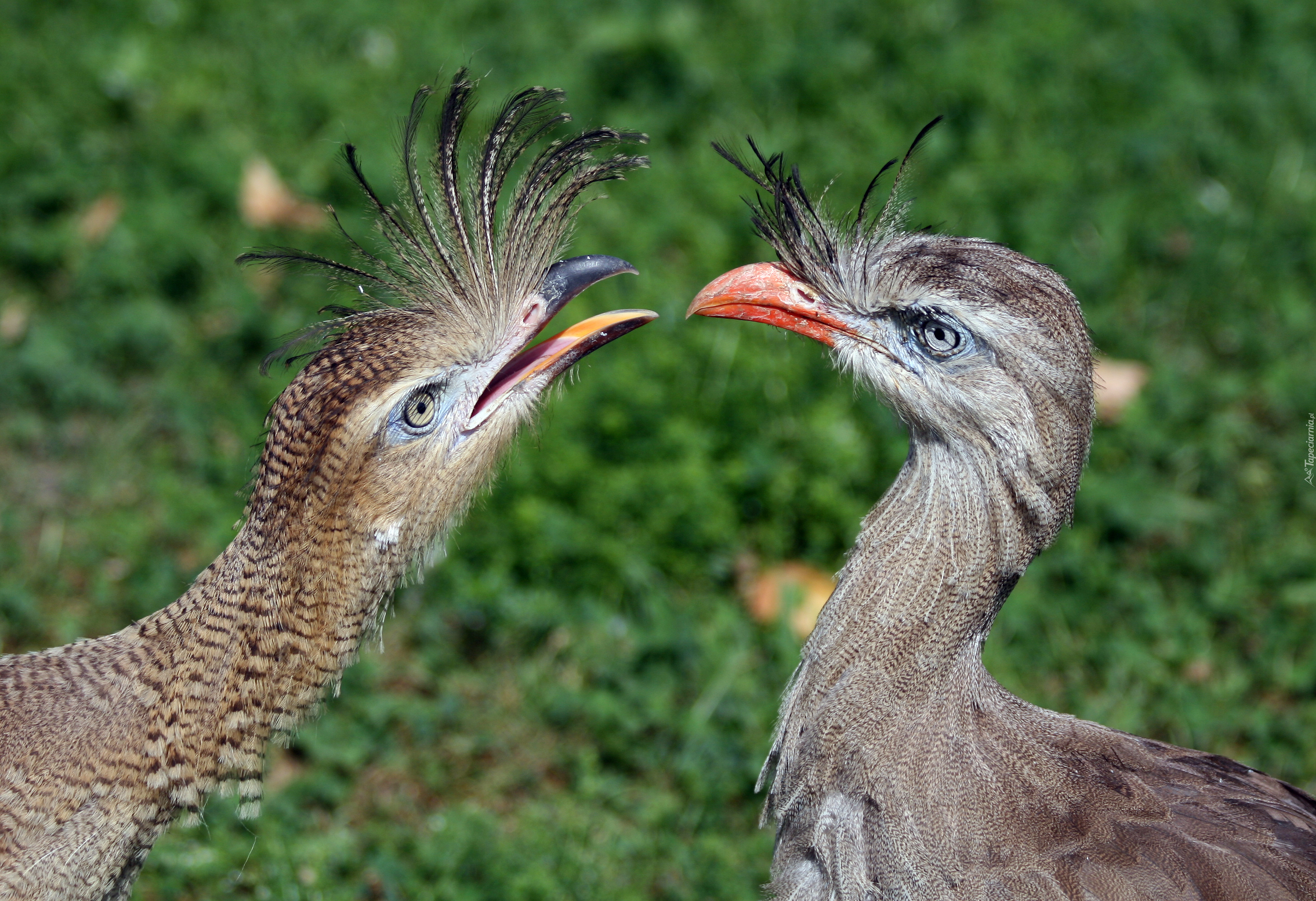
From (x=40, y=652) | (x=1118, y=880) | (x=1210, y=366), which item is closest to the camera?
(x=1118, y=880)

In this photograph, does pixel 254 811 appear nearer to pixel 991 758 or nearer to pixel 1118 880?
pixel 991 758

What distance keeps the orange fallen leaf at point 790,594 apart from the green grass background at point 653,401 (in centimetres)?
5

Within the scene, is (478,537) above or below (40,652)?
above

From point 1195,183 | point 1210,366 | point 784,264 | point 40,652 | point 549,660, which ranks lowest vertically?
point 40,652

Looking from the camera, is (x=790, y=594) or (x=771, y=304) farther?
(x=790, y=594)

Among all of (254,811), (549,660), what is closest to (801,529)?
(549,660)

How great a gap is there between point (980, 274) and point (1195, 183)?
2980 mm

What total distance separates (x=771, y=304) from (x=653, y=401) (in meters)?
1.45

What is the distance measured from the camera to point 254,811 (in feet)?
6.77

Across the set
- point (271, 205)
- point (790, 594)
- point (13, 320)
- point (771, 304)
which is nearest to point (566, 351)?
point (771, 304)

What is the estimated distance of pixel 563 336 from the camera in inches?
90.0

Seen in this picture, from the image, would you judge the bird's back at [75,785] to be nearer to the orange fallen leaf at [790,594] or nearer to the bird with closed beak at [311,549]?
the bird with closed beak at [311,549]

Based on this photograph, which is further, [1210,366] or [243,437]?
[1210,366]

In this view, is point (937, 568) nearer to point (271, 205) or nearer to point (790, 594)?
point (790, 594)
